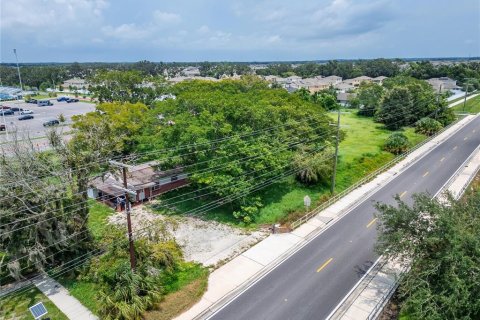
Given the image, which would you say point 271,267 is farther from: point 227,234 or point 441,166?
point 441,166

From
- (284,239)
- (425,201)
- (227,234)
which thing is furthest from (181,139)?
(425,201)

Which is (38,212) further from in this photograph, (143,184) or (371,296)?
(371,296)

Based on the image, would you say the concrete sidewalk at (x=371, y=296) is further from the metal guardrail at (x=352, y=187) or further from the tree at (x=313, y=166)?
the tree at (x=313, y=166)

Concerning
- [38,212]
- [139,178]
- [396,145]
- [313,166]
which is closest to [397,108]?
[396,145]

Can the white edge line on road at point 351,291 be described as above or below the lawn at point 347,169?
below

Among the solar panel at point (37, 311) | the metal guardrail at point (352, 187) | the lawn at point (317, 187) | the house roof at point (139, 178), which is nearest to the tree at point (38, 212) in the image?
the solar panel at point (37, 311)

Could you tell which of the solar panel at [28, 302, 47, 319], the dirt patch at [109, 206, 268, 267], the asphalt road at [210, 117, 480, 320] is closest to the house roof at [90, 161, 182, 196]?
the dirt patch at [109, 206, 268, 267]

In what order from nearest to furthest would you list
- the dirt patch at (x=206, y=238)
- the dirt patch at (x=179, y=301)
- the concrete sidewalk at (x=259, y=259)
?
1. the dirt patch at (x=179, y=301)
2. the concrete sidewalk at (x=259, y=259)
3. the dirt patch at (x=206, y=238)
